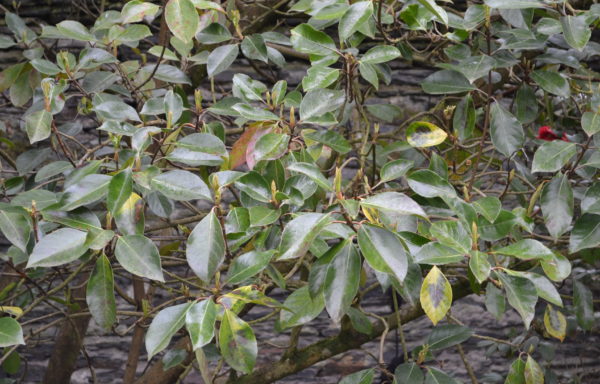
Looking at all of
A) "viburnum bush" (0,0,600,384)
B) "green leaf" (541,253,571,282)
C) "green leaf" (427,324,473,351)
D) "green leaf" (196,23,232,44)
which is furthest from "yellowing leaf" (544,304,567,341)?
"green leaf" (196,23,232,44)

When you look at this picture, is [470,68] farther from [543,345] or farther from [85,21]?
[85,21]

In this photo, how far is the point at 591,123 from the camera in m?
1.12

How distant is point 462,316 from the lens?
3.17m

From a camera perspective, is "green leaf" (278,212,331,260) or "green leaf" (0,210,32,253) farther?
"green leaf" (0,210,32,253)

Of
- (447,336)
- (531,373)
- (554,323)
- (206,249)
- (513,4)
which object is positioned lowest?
(554,323)

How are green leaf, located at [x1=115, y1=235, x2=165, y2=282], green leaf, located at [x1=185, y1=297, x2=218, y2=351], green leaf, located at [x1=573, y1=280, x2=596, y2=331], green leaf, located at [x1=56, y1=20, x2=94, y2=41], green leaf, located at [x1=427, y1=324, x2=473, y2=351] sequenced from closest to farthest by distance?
1. green leaf, located at [x1=185, y1=297, x2=218, y2=351]
2. green leaf, located at [x1=115, y1=235, x2=165, y2=282]
3. green leaf, located at [x1=427, y1=324, x2=473, y2=351]
4. green leaf, located at [x1=56, y1=20, x2=94, y2=41]
5. green leaf, located at [x1=573, y1=280, x2=596, y2=331]

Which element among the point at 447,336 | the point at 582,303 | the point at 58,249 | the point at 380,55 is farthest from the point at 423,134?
the point at 582,303

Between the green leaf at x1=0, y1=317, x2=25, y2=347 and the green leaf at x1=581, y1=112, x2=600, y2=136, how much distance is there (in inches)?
35.2

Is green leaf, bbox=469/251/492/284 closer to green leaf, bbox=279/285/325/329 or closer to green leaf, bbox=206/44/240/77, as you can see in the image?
green leaf, bbox=279/285/325/329

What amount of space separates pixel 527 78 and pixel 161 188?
0.85 m

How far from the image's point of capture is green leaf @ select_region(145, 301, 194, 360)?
82 cm

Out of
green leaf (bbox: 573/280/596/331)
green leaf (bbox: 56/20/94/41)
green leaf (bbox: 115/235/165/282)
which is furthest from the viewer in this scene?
green leaf (bbox: 573/280/596/331)

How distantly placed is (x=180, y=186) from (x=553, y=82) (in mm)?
781

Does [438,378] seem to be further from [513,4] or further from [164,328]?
[513,4]
